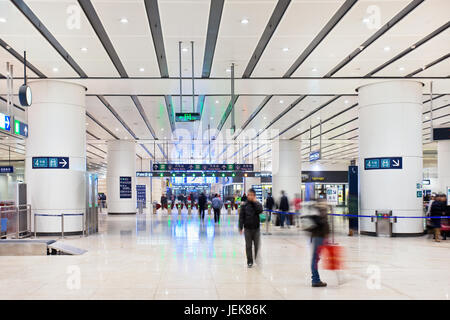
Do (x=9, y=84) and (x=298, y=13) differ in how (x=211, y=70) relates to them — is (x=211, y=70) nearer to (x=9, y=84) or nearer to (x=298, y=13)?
(x=298, y=13)

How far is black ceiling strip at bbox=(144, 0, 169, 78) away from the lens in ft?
30.6

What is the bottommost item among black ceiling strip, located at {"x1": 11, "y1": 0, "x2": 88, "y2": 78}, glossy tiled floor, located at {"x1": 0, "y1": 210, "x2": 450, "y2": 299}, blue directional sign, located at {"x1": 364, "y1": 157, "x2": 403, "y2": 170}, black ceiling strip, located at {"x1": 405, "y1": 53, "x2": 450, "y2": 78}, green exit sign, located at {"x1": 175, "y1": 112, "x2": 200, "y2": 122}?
glossy tiled floor, located at {"x1": 0, "y1": 210, "x2": 450, "y2": 299}

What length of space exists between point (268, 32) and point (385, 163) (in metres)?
6.82

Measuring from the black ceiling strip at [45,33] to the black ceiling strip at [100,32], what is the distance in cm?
119

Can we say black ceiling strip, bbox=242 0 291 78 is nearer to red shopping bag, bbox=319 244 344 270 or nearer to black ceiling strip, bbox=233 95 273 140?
black ceiling strip, bbox=233 95 273 140

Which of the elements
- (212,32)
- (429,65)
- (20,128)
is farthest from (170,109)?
(429,65)

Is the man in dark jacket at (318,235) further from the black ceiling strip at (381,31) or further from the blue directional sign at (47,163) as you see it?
the blue directional sign at (47,163)

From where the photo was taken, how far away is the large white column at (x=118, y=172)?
2964 cm

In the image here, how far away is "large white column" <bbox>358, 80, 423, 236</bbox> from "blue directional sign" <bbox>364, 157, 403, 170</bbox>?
110 millimetres

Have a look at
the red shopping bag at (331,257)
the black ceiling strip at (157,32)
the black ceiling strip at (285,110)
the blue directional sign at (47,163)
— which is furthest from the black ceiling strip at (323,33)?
the blue directional sign at (47,163)

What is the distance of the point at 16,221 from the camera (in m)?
13.8

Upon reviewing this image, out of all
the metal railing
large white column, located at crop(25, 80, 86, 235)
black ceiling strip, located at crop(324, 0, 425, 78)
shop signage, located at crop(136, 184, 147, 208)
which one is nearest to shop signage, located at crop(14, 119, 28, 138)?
large white column, located at crop(25, 80, 86, 235)

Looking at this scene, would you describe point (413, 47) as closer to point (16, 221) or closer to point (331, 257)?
point (331, 257)
